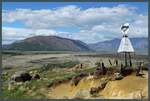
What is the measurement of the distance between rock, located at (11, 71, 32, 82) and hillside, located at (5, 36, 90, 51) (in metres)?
0.59

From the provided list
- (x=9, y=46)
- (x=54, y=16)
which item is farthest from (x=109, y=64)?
(x=9, y=46)

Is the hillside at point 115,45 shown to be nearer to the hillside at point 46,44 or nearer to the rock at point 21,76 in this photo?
the hillside at point 46,44

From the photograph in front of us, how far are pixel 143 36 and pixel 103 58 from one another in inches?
42.4

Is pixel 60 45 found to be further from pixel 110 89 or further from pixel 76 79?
pixel 110 89

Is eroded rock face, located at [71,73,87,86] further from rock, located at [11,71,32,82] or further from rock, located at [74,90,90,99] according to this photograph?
rock, located at [11,71,32,82]

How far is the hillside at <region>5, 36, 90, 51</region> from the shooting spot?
10031 mm

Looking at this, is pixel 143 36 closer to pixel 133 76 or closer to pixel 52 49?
pixel 133 76

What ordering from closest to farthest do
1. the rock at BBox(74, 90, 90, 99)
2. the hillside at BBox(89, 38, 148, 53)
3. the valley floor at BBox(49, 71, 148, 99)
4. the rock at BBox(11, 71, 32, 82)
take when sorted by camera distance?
the hillside at BBox(89, 38, 148, 53) → the valley floor at BBox(49, 71, 148, 99) → the rock at BBox(74, 90, 90, 99) → the rock at BBox(11, 71, 32, 82)

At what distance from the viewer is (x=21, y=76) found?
1005cm

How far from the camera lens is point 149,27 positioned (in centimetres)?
970

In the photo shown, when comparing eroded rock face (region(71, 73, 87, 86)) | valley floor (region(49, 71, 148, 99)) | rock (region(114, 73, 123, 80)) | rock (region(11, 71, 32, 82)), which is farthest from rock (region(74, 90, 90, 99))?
rock (region(11, 71, 32, 82))

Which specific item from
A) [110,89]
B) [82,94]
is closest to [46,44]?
[82,94]

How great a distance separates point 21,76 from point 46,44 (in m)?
0.98

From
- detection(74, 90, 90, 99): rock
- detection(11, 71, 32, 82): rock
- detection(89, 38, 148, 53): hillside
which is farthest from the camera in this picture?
detection(11, 71, 32, 82): rock
